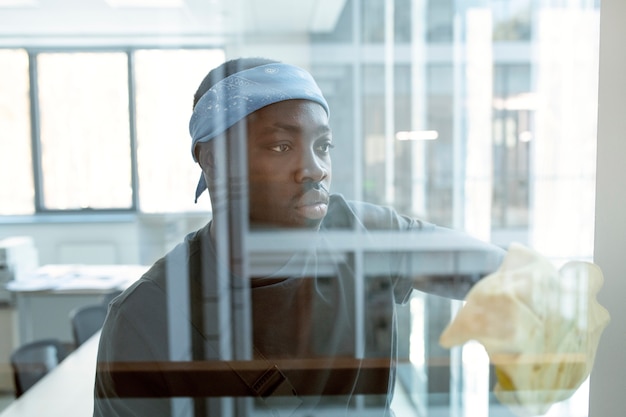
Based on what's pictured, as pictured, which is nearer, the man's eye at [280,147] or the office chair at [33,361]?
the man's eye at [280,147]

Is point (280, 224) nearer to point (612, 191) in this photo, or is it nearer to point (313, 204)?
point (313, 204)

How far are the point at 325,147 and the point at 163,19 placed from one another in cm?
31

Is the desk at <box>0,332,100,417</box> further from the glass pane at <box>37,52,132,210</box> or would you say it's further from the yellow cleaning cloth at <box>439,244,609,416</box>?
the yellow cleaning cloth at <box>439,244,609,416</box>

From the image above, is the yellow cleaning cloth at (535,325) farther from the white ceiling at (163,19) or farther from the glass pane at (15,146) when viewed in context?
the glass pane at (15,146)

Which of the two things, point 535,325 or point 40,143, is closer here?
point 535,325

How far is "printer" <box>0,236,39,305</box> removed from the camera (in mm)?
766

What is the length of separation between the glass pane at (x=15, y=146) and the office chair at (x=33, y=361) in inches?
8.6

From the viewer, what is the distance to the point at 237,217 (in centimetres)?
75

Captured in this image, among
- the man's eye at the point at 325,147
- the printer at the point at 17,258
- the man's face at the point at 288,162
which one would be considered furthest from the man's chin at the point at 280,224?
the printer at the point at 17,258

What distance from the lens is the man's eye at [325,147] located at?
0.72 m

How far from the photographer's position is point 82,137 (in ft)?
2.62

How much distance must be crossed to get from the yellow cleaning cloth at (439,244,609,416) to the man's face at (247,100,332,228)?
263 millimetres

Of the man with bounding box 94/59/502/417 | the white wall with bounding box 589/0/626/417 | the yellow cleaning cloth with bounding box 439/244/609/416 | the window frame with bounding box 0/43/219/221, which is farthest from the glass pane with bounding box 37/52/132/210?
the white wall with bounding box 589/0/626/417

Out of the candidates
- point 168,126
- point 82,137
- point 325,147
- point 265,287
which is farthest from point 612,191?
point 82,137
